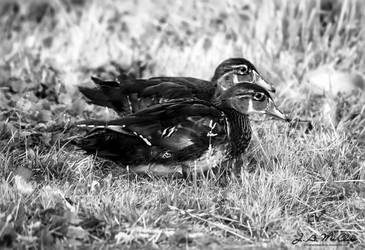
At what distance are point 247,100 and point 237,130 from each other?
0.98 feet

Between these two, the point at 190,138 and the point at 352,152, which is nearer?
the point at 190,138

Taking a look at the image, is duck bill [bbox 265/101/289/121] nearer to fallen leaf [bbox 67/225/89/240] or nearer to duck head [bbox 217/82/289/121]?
duck head [bbox 217/82/289/121]

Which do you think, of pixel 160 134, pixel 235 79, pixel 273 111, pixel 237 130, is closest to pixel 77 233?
pixel 160 134

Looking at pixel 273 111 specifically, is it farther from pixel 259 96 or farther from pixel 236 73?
pixel 236 73

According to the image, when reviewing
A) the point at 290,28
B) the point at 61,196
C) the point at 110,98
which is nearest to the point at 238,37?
the point at 290,28

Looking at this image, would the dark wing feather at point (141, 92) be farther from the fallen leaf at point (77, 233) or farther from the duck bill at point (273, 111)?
the fallen leaf at point (77, 233)

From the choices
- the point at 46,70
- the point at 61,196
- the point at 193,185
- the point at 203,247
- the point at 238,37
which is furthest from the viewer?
the point at 238,37

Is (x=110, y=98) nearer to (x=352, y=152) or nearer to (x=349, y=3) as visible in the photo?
(x=352, y=152)

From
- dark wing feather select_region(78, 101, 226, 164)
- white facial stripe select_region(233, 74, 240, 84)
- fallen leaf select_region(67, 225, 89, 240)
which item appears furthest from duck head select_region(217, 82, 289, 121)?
fallen leaf select_region(67, 225, 89, 240)

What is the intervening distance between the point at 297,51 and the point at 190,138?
2.94 metres

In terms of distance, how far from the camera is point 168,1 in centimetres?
941

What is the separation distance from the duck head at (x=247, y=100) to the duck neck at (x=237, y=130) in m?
0.05

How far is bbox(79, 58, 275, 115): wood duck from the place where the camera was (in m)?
5.88

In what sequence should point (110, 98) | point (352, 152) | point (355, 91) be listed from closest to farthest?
point (352, 152) → point (110, 98) → point (355, 91)
